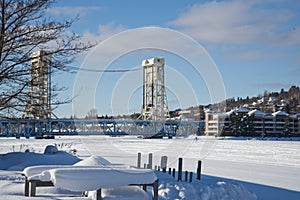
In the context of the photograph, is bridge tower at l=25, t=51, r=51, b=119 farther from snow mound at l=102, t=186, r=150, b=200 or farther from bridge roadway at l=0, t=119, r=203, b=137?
snow mound at l=102, t=186, r=150, b=200

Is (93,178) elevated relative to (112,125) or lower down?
lower down

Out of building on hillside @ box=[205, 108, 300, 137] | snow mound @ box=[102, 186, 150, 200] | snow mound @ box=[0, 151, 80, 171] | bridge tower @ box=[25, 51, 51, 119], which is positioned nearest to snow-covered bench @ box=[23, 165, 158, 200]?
snow mound @ box=[102, 186, 150, 200]

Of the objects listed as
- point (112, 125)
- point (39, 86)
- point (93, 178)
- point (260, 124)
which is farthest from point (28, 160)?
point (260, 124)

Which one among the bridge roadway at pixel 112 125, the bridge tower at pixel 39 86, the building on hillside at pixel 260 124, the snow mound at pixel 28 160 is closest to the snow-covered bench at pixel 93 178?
the bridge roadway at pixel 112 125

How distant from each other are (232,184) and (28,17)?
9253mm

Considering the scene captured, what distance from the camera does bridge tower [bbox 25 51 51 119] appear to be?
16.1 metres

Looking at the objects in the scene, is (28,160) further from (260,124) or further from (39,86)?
(260,124)

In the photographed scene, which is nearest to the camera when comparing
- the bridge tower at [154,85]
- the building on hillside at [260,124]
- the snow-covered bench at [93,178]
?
the snow-covered bench at [93,178]

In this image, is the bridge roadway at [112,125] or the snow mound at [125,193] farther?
the bridge roadway at [112,125]

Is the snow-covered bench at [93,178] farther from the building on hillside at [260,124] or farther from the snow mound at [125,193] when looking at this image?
the building on hillside at [260,124]

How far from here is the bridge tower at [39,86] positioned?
16062mm

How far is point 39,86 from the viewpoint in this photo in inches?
632

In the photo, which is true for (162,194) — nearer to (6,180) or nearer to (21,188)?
(21,188)

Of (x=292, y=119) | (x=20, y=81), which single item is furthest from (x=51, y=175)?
(x=292, y=119)
